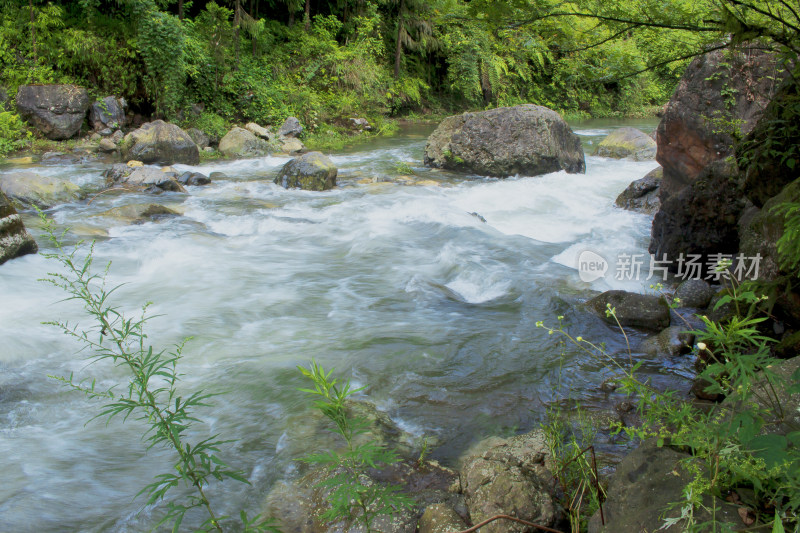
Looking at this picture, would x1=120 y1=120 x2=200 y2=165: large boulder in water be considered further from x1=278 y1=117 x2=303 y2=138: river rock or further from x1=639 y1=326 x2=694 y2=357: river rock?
x1=639 y1=326 x2=694 y2=357: river rock

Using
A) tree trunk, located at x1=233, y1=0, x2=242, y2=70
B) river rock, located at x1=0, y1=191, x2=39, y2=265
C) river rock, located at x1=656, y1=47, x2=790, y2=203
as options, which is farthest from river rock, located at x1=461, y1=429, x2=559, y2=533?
tree trunk, located at x1=233, y1=0, x2=242, y2=70

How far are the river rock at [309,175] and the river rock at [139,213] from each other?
2.91m

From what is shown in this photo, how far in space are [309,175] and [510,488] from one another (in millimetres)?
9646

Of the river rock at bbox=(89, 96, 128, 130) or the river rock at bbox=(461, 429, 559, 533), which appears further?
the river rock at bbox=(89, 96, 128, 130)

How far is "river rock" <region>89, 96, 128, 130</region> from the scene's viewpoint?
14898 mm

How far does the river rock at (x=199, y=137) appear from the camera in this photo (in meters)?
15.0

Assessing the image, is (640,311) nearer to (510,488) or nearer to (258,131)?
(510,488)

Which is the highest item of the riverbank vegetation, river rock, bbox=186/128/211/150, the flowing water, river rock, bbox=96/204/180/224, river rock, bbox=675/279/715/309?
the riverbank vegetation

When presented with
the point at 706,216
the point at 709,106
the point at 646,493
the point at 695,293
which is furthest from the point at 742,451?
the point at 709,106

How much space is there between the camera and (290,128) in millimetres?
17453

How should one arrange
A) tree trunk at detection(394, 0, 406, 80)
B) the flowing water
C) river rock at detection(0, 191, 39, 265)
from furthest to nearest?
tree trunk at detection(394, 0, 406, 80)
river rock at detection(0, 191, 39, 265)
the flowing water

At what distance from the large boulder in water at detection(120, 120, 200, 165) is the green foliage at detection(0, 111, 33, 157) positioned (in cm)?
255

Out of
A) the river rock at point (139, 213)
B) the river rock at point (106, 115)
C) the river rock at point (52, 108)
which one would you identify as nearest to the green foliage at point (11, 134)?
the river rock at point (52, 108)

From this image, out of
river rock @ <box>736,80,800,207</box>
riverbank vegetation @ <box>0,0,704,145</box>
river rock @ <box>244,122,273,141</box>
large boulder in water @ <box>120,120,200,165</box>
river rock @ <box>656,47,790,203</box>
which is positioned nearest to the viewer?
river rock @ <box>736,80,800,207</box>
